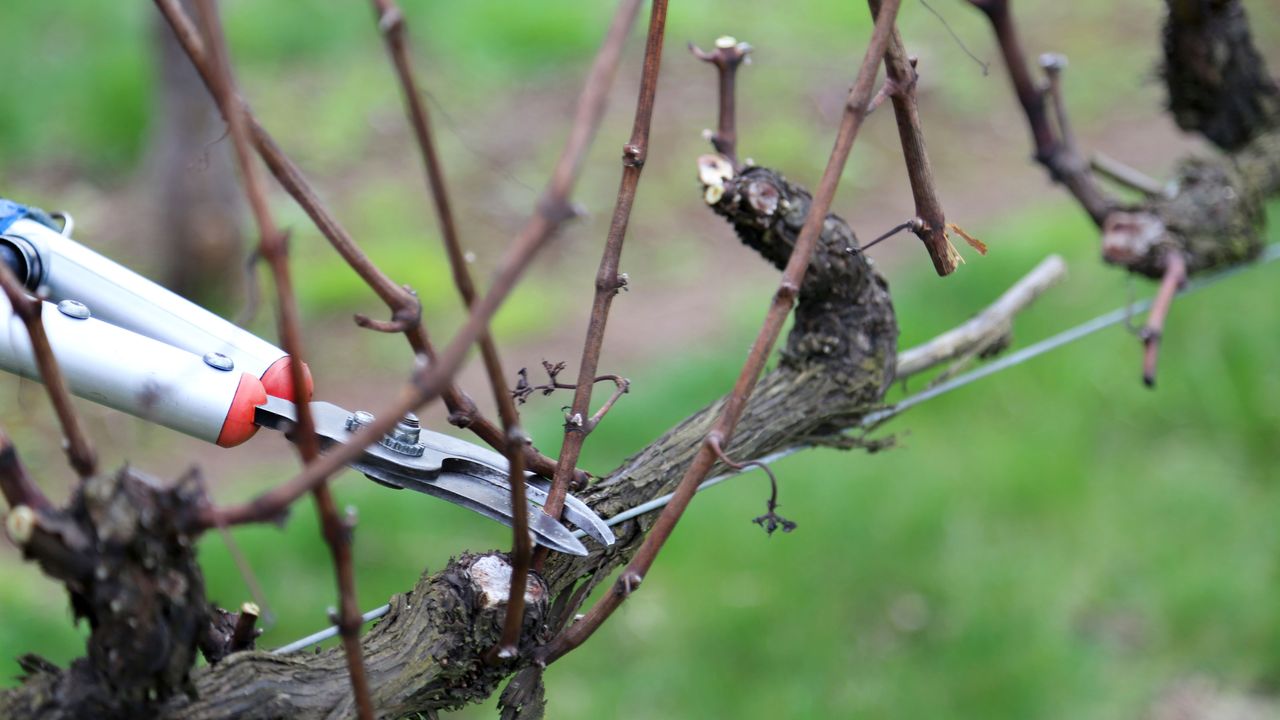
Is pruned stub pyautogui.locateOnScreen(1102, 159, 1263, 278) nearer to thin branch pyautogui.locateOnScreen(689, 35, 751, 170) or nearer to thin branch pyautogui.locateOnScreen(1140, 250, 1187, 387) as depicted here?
thin branch pyautogui.locateOnScreen(1140, 250, 1187, 387)

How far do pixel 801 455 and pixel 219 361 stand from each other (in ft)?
8.86

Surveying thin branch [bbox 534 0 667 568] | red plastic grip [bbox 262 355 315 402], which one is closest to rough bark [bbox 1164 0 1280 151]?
thin branch [bbox 534 0 667 568]

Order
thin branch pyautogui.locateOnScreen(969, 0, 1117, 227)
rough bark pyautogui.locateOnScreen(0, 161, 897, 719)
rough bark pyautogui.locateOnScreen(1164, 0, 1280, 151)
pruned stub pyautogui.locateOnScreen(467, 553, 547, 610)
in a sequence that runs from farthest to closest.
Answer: rough bark pyautogui.locateOnScreen(1164, 0, 1280, 151) < thin branch pyautogui.locateOnScreen(969, 0, 1117, 227) < pruned stub pyautogui.locateOnScreen(467, 553, 547, 610) < rough bark pyautogui.locateOnScreen(0, 161, 897, 719)

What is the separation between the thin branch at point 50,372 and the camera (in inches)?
34.0

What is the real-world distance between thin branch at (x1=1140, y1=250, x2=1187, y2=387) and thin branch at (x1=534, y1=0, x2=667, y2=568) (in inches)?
36.3

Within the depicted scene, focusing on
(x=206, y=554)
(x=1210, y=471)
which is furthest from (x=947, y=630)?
(x=206, y=554)

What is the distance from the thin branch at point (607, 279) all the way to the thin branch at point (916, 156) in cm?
23

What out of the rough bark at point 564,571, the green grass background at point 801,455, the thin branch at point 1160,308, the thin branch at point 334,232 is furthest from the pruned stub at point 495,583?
the thin branch at point 1160,308

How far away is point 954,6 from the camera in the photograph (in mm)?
6570

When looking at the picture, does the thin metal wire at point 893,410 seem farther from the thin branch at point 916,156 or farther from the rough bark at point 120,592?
the thin branch at point 916,156

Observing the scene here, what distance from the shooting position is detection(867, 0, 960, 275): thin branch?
3.84 ft

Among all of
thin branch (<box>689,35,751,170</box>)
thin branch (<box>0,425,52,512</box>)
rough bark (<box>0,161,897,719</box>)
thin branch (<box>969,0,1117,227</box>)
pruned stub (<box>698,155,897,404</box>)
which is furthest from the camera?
thin branch (<box>969,0,1117,227</box>)

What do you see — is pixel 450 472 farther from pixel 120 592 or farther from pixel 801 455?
pixel 801 455

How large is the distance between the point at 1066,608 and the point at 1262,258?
113 cm
